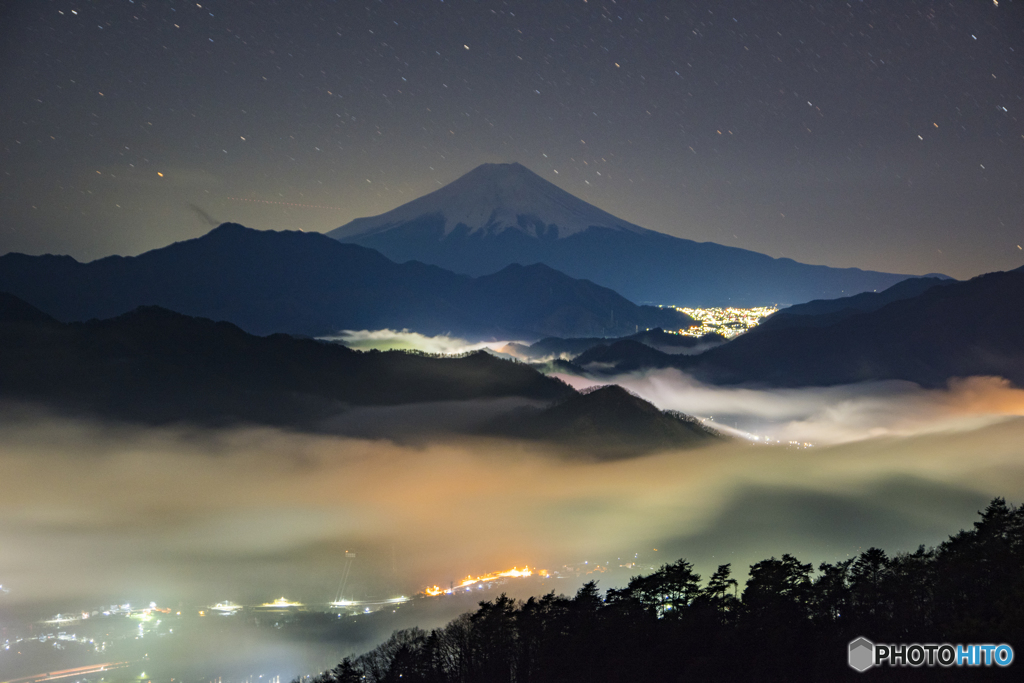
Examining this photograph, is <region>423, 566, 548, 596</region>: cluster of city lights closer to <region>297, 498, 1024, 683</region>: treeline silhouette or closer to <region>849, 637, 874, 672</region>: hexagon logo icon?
<region>297, 498, 1024, 683</region>: treeline silhouette

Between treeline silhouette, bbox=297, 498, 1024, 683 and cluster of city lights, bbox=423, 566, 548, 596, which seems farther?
cluster of city lights, bbox=423, 566, 548, 596

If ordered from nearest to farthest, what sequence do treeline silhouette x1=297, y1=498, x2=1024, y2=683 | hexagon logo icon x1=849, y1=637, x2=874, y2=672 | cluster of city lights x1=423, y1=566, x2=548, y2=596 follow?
hexagon logo icon x1=849, y1=637, x2=874, y2=672 → treeline silhouette x1=297, y1=498, x2=1024, y2=683 → cluster of city lights x1=423, y1=566, x2=548, y2=596

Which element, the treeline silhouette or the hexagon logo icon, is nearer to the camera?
the hexagon logo icon

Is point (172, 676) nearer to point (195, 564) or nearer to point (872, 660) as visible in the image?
point (195, 564)

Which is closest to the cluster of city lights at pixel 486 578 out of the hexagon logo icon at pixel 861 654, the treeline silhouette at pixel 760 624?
the treeline silhouette at pixel 760 624

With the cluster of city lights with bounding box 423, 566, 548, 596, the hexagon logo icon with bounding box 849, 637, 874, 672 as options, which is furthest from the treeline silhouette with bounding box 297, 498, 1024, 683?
the cluster of city lights with bounding box 423, 566, 548, 596

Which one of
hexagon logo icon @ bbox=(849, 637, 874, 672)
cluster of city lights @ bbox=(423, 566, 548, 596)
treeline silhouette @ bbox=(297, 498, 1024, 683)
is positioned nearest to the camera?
hexagon logo icon @ bbox=(849, 637, 874, 672)

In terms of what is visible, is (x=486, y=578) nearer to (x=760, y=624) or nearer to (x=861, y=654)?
(x=760, y=624)

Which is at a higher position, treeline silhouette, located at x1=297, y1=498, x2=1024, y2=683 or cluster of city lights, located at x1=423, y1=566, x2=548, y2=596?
treeline silhouette, located at x1=297, y1=498, x2=1024, y2=683
